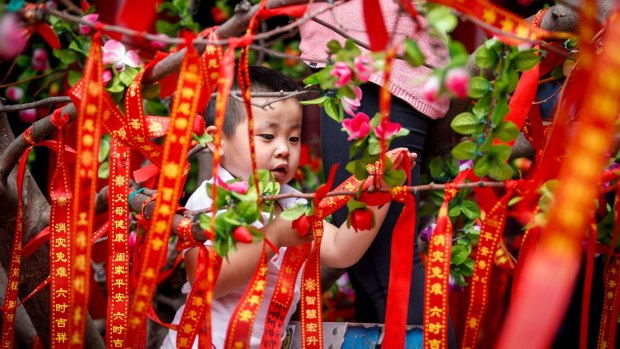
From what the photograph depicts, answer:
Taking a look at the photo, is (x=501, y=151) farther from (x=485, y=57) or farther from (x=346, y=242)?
(x=346, y=242)

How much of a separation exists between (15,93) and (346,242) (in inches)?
54.8

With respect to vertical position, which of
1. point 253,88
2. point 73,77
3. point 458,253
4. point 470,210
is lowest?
point 458,253

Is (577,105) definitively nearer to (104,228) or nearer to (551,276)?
(551,276)

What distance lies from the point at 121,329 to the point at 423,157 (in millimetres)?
945

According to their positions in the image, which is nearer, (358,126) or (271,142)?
(358,126)

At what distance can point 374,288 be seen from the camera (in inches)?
75.5

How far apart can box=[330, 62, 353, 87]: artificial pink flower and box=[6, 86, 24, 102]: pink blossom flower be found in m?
1.57

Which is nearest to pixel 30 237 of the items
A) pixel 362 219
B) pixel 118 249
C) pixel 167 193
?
pixel 118 249

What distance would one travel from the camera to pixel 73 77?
7.50ft

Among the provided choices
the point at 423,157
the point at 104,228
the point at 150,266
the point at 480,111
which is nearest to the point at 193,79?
the point at 150,266

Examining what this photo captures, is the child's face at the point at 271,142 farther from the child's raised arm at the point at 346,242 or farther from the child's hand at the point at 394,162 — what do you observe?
the child's hand at the point at 394,162

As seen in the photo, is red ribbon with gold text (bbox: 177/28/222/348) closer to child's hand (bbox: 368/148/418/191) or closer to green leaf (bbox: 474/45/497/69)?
child's hand (bbox: 368/148/418/191)

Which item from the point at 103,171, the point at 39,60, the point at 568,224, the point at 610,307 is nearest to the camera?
the point at 568,224

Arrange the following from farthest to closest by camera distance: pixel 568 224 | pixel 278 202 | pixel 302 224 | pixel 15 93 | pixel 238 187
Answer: pixel 15 93 < pixel 278 202 < pixel 302 224 < pixel 238 187 < pixel 568 224
